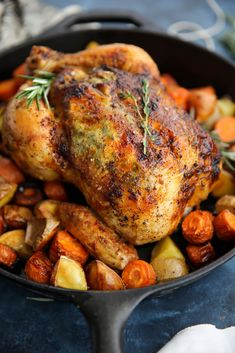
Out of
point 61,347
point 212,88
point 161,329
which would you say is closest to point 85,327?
point 61,347

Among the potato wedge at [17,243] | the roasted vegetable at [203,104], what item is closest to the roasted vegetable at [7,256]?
the potato wedge at [17,243]

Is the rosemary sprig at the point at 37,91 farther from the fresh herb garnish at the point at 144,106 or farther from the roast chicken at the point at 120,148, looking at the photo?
the fresh herb garnish at the point at 144,106

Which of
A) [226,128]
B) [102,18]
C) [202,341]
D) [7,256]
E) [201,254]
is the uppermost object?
[102,18]

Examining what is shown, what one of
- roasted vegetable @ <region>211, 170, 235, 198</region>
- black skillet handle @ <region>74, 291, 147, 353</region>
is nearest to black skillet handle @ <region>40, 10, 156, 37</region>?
roasted vegetable @ <region>211, 170, 235, 198</region>

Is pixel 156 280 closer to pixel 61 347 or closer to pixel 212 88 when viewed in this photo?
pixel 61 347

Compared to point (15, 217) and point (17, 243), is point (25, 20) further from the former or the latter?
point (17, 243)

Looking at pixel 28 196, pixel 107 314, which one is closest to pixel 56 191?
pixel 28 196
